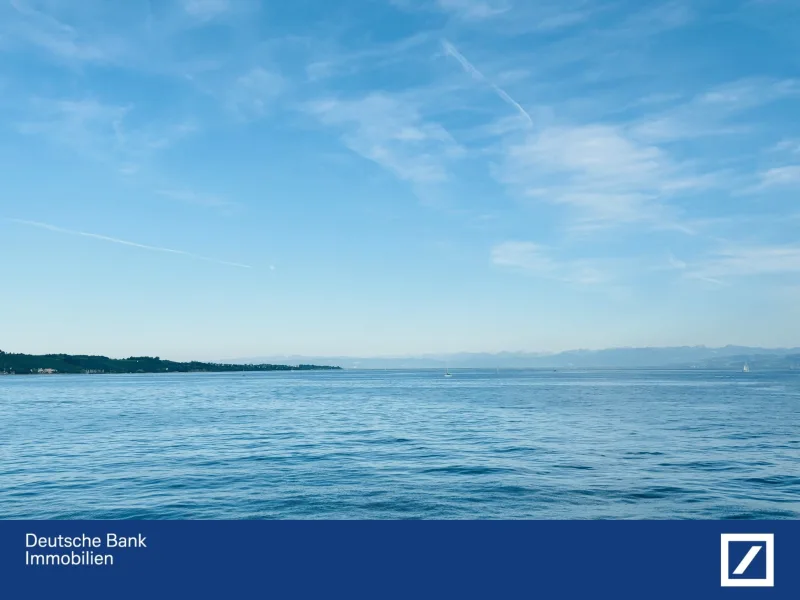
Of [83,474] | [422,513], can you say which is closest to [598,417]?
[422,513]

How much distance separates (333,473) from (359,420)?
4133 cm

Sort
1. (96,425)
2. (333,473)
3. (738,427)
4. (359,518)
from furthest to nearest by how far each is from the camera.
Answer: (96,425) → (738,427) → (333,473) → (359,518)

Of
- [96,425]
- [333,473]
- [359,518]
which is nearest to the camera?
[359,518]

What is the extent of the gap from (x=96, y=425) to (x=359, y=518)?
6136 cm

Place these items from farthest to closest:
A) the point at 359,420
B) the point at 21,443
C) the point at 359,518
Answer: the point at 359,420 < the point at 21,443 < the point at 359,518

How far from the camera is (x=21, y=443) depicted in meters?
56.9
